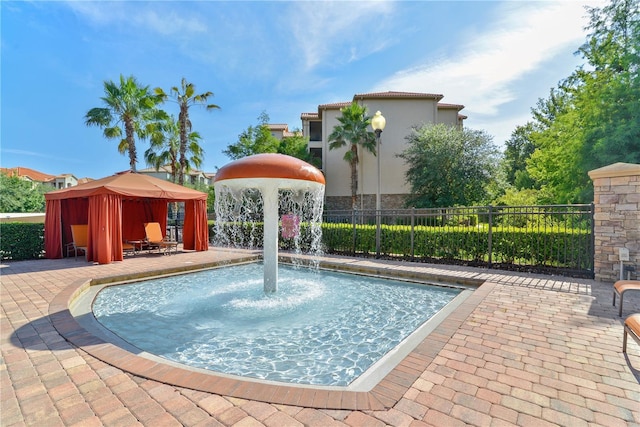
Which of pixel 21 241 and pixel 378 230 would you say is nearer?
pixel 21 241

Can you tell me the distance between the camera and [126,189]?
944 cm

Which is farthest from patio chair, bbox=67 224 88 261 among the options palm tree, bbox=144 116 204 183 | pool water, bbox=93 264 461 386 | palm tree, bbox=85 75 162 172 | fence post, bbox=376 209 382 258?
palm tree, bbox=144 116 204 183

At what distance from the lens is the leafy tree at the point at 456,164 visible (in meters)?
20.3

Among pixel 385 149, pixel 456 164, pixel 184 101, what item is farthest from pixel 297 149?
pixel 456 164

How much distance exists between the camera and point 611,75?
1423cm

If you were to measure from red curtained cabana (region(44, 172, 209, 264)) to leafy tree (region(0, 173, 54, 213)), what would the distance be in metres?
34.8

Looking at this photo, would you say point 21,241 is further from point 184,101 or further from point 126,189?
point 184,101

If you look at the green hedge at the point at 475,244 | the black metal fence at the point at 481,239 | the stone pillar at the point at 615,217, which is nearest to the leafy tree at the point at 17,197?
the black metal fence at the point at 481,239

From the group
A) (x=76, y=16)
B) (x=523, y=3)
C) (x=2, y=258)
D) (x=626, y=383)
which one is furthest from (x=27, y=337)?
(x=523, y=3)

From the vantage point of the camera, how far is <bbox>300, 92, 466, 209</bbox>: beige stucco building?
24.8 metres

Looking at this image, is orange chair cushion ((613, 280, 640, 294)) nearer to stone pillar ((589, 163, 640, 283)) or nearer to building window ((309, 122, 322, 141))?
stone pillar ((589, 163, 640, 283))

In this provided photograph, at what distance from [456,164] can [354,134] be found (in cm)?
778

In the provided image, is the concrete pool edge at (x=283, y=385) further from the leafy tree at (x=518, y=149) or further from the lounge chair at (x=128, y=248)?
the leafy tree at (x=518, y=149)

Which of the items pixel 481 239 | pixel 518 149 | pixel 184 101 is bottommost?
pixel 481 239
